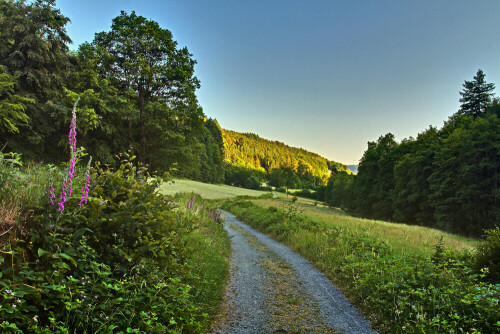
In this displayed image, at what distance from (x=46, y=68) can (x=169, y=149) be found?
29.6 feet

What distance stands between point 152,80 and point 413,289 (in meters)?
19.7

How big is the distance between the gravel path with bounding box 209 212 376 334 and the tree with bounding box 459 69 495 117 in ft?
141

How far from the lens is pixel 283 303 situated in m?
5.02

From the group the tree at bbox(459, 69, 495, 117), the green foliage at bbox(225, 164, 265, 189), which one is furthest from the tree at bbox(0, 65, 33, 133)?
the green foliage at bbox(225, 164, 265, 189)

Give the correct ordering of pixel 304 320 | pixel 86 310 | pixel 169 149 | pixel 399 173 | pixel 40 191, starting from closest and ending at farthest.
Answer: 1. pixel 86 310
2. pixel 40 191
3. pixel 304 320
4. pixel 169 149
5. pixel 399 173

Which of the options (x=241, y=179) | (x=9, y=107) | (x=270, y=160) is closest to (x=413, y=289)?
(x=9, y=107)

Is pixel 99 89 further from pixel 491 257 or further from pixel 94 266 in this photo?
pixel 491 257

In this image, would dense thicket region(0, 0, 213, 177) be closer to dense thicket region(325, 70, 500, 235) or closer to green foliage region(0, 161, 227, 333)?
green foliage region(0, 161, 227, 333)

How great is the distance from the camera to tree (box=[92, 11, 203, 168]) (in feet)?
59.7

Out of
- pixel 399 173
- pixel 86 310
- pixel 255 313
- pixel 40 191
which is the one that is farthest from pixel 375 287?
pixel 399 173

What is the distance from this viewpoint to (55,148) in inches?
649

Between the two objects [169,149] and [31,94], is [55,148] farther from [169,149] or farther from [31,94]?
[169,149]

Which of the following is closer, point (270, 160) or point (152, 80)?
point (152, 80)

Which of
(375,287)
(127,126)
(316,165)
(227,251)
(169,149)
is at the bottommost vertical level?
(227,251)
